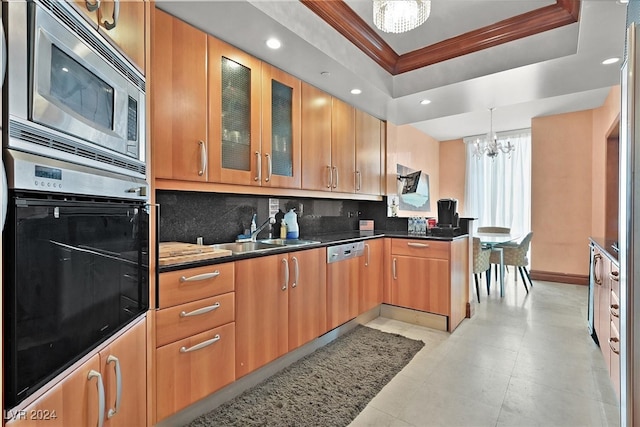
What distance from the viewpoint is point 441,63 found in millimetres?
2787

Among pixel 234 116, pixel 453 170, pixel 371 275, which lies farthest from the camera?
pixel 453 170

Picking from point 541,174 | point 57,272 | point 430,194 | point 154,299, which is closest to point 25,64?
point 57,272

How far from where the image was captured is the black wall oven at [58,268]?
0.68 m

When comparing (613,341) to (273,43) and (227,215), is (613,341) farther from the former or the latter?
(273,43)

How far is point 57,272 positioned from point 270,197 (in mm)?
2055

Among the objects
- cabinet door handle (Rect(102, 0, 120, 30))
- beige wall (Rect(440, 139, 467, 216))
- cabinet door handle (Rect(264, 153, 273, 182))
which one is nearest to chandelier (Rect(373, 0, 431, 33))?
cabinet door handle (Rect(264, 153, 273, 182))

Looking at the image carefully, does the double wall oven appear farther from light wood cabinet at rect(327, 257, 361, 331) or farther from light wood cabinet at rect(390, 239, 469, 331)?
light wood cabinet at rect(390, 239, 469, 331)

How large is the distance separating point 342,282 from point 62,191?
2.19m

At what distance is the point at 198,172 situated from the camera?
1855 millimetres

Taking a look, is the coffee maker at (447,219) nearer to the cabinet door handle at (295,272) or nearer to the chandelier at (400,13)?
the cabinet door handle at (295,272)

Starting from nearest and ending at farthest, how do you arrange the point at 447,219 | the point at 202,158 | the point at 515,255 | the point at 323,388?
the point at 202,158, the point at 323,388, the point at 447,219, the point at 515,255

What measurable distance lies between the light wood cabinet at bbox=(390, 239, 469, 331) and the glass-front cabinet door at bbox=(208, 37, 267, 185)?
1762 millimetres

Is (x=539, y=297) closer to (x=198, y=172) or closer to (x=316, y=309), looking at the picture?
(x=316, y=309)

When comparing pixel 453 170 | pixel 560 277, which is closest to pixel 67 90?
pixel 560 277
